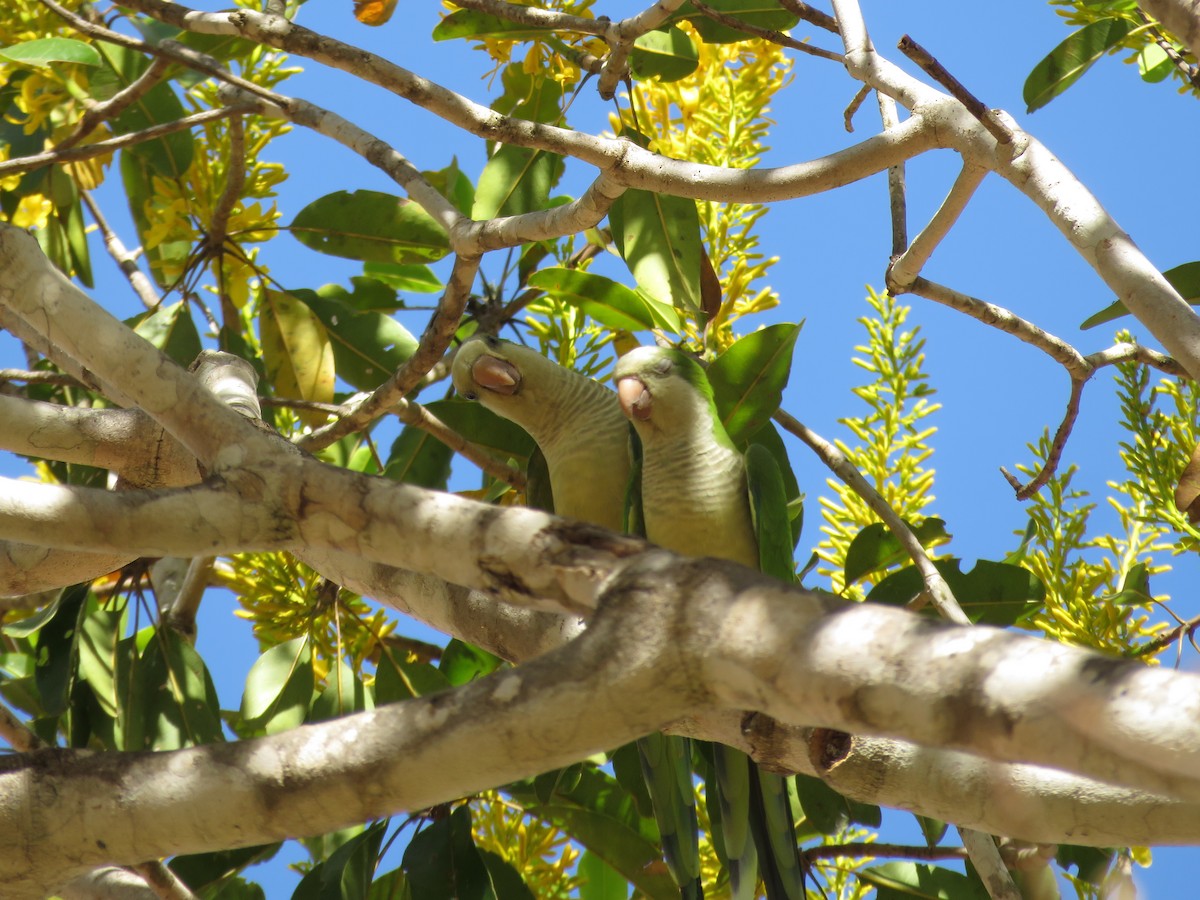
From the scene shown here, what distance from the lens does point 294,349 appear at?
2.07 metres

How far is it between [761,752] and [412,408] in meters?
0.96

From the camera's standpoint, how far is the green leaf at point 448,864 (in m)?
1.73

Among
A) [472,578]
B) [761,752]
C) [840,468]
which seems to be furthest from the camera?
[840,468]

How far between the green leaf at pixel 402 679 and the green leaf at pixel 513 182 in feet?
2.51

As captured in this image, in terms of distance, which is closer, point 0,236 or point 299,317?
point 0,236

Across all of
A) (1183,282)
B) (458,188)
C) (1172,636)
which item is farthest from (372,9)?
(1172,636)

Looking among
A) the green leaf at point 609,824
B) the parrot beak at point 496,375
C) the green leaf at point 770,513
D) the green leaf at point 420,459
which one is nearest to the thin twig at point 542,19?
the parrot beak at point 496,375

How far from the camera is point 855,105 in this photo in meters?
1.75

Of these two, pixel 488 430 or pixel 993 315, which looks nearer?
pixel 993 315

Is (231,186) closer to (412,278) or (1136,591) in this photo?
(412,278)

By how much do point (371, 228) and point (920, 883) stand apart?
142 cm

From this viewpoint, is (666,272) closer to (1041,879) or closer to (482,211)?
(482,211)

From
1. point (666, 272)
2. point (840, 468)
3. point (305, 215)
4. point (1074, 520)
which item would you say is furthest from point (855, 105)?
point (305, 215)

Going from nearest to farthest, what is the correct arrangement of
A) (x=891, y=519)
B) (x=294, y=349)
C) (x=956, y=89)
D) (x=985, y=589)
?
(x=956, y=89)
(x=891, y=519)
(x=985, y=589)
(x=294, y=349)
